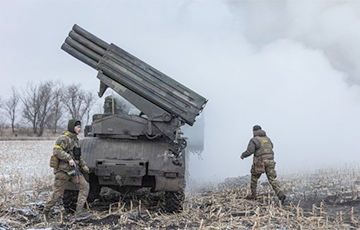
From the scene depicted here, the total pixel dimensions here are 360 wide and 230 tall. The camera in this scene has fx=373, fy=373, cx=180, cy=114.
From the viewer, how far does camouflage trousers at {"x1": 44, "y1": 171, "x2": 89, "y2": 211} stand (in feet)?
19.5

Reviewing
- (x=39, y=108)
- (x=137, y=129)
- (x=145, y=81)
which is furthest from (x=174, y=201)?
(x=39, y=108)

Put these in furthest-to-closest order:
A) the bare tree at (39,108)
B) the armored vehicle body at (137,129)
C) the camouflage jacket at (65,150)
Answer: the bare tree at (39,108), the armored vehicle body at (137,129), the camouflage jacket at (65,150)

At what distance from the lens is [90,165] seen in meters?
6.41

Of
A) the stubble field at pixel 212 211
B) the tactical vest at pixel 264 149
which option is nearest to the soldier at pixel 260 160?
the tactical vest at pixel 264 149

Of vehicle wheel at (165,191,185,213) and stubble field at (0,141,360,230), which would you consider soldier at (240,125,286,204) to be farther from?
vehicle wheel at (165,191,185,213)

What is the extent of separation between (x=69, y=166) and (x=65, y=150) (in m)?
0.27

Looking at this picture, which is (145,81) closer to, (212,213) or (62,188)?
(62,188)

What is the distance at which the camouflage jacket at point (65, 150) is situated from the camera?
231 inches

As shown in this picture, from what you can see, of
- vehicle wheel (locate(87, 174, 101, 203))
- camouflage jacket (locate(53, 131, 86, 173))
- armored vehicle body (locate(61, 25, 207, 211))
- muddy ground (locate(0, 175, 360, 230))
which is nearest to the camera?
muddy ground (locate(0, 175, 360, 230))

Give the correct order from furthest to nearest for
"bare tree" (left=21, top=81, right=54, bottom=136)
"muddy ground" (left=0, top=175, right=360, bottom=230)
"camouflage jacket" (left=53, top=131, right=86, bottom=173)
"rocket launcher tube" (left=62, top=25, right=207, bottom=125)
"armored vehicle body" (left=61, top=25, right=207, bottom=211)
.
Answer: "bare tree" (left=21, top=81, right=54, bottom=136)
"rocket launcher tube" (left=62, top=25, right=207, bottom=125)
"armored vehicle body" (left=61, top=25, right=207, bottom=211)
"camouflage jacket" (left=53, top=131, right=86, bottom=173)
"muddy ground" (left=0, top=175, right=360, bottom=230)

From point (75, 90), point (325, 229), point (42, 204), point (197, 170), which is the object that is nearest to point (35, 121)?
point (75, 90)

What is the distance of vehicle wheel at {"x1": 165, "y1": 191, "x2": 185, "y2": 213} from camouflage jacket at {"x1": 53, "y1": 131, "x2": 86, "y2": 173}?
157 centimetres

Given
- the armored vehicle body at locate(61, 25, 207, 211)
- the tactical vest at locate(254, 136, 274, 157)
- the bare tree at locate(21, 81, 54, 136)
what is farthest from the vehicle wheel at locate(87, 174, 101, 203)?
the bare tree at locate(21, 81, 54, 136)

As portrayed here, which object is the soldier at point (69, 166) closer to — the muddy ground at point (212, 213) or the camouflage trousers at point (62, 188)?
the camouflage trousers at point (62, 188)
